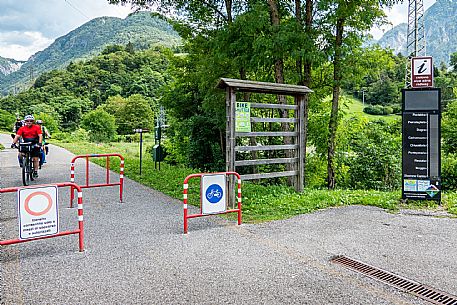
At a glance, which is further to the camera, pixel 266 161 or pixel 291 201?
pixel 266 161

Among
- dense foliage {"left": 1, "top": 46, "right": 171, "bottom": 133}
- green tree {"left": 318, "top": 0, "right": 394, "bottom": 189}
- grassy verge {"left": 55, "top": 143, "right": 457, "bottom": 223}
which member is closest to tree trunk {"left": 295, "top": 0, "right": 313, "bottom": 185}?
green tree {"left": 318, "top": 0, "right": 394, "bottom": 189}

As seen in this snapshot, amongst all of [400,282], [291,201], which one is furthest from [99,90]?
[400,282]

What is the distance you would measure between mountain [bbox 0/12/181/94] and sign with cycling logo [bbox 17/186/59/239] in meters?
116

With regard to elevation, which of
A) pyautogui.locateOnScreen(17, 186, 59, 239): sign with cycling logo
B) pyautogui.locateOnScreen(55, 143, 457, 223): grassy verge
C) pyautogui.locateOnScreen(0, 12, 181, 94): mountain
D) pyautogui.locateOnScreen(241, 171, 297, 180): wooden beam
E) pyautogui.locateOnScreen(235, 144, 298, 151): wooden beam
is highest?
pyautogui.locateOnScreen(0, 12, 181, 94): mountain

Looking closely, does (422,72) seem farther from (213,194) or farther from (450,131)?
(450,131)

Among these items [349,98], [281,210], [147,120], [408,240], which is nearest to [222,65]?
[349,98]

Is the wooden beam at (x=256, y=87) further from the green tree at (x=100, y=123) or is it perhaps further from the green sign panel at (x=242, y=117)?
the green tree at (x=100, y=123)

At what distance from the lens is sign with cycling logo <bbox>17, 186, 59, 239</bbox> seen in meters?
5.02

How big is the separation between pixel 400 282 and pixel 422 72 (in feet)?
17.6

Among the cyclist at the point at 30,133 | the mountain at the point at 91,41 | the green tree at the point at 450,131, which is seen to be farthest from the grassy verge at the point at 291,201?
the mountain at the point at 91,41

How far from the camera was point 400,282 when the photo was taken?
14.3ft

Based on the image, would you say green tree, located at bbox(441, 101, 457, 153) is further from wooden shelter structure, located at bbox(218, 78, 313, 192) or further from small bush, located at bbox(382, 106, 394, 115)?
small bush, located at bbox(382, 106, 394, 115)

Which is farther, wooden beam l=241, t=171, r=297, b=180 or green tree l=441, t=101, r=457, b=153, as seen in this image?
green tree l=441, t=101, r=457, b=153

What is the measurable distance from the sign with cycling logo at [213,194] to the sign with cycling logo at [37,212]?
227 cm
